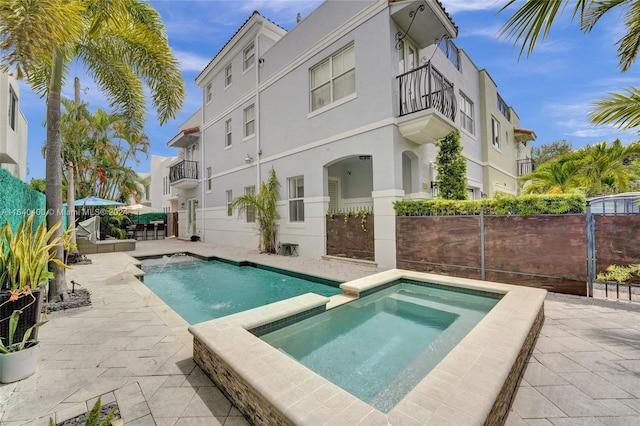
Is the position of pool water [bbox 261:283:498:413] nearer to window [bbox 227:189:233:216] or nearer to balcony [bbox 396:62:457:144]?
balcony [bbox 396:62:457:144]

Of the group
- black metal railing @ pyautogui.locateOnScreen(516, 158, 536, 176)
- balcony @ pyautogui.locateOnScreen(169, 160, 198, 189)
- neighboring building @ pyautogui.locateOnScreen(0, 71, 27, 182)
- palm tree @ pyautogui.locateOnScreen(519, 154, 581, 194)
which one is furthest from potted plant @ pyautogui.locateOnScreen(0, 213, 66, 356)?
black metal railing @ pyautogui.locateOnScreen(516, 158, 536, 176)

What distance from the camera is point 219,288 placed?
23.4 feet

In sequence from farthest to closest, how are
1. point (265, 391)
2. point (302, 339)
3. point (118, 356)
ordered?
point (302, 339), point (118, 356), point (265, 391)

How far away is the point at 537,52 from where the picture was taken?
3156 mm

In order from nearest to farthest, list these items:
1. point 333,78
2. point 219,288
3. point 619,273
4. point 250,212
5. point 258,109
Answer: point 619,273 → point 219,288 → point 333,78 → point 258,109 → point 250,212

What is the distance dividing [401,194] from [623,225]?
428 cm

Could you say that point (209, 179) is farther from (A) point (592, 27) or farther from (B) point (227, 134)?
(A) point (592, 27)

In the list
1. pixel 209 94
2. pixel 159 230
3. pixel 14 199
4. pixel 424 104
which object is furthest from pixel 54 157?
pixel 159 230

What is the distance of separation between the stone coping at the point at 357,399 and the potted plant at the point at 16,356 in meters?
1.45

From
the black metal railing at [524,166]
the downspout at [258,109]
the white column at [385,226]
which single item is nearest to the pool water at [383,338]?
the white column at [385,226]

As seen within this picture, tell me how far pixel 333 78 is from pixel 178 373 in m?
9.35

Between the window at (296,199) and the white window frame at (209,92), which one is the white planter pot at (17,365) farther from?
the white window frame at (209,92)

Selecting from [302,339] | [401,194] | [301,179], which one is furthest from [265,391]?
[301,179]

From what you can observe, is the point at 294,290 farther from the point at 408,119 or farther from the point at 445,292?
the point at 408,119
